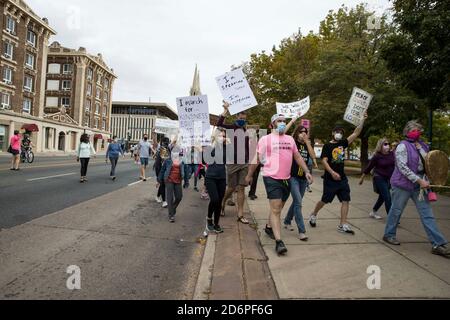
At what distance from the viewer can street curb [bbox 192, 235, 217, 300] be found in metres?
3.31

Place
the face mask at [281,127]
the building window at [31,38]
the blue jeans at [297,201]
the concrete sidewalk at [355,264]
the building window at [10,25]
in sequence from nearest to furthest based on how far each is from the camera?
1. the concrete sidewalk at [355,264]
2. the face mask at [281,127]
3. the blue jeans at [297,201]
4. the building window at [10,25]
5. the building window at [31,38]

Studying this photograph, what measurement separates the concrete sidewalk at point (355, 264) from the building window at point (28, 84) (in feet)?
143

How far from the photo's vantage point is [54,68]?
186ft

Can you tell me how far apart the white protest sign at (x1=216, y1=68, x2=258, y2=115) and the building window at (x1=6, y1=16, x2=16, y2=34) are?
4058 centimetres

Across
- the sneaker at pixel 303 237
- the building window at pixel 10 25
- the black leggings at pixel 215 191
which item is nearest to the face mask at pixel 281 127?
the black leggings at pixel 215 191

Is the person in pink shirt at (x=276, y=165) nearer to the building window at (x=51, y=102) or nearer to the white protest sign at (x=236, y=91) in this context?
the white protest sign at (x=236, y=91)

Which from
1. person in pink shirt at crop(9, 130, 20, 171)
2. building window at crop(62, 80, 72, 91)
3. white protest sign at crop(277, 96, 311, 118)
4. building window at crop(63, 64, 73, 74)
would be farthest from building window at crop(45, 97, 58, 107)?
white protest sign at crop(277, 96, 311, 118)

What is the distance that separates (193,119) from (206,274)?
4.07m

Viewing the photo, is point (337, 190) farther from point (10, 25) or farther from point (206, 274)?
point (10, 25)

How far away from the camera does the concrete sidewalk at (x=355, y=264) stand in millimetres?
3285

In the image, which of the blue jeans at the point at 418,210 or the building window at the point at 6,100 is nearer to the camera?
the blue jeans at the point at 418,210

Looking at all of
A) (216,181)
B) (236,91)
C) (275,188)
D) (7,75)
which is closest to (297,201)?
(275,188)
